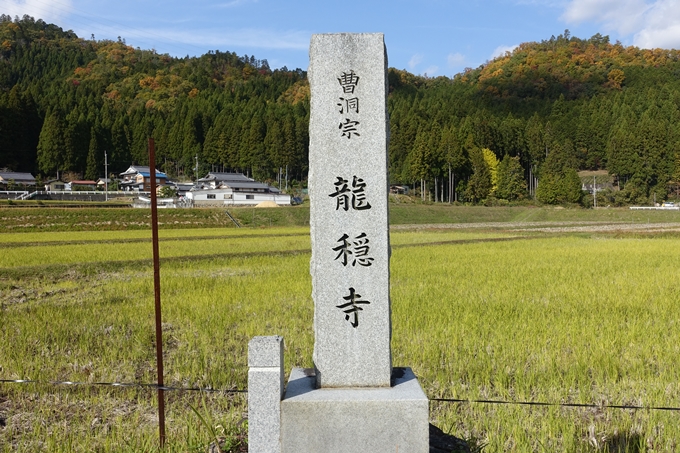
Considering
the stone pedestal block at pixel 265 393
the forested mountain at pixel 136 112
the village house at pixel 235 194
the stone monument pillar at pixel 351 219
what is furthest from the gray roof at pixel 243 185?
the stone pedestal block at pixel 265 393

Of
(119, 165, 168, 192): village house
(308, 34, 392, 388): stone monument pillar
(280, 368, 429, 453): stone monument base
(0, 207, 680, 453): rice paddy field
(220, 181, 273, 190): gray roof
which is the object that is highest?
(119, 165, 168, 192): village house

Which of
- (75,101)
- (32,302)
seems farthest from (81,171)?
(32,302)

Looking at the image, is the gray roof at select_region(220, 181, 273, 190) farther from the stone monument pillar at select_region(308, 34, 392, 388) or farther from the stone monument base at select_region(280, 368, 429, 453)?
the stone monument base at select_region(280, 368, 429, 453)

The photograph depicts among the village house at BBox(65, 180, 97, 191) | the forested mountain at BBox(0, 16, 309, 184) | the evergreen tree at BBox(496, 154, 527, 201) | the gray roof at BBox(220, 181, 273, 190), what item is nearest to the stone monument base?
the gray roof at BBox(220, 181, 273, 190)

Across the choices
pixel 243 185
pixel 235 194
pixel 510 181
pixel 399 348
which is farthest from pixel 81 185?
pixel 399 348

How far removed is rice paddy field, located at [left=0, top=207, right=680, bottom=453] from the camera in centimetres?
364

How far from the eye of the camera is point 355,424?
3094mm

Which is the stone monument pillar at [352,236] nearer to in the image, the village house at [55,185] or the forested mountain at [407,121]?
the forested mountain at [407,121]

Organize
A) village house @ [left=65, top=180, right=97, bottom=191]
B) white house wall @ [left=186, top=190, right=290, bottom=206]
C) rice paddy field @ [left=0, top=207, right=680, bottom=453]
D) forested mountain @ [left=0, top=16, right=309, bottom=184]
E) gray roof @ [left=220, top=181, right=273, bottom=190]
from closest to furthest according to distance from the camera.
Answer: rice paddy field @ [left=0, top=207, right=680, bottom=453] → white house wall @ [left=186, top=190, right=290, bottom=206] → village house @ [left=65, top=180, right=97, bottom=191] → gray roof @ [left=220, top=181, right=273, bottom=190] → forested mountain @ [left=0, top=16, right=309, bottom=184]

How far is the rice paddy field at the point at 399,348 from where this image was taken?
364 cm

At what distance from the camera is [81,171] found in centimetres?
5834

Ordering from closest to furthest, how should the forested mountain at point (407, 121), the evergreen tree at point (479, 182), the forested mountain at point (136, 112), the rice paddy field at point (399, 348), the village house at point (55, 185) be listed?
the rice paddy field at point (399, 348) < the village house at point (55, 185) < the evergreen tree at point (479, 182) < the forested mountain at point (407, 121) < the forested mountain at point (136, 112)

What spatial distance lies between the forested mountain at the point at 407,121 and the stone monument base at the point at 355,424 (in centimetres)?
5170

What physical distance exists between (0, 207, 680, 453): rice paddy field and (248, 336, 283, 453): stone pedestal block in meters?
0.39
